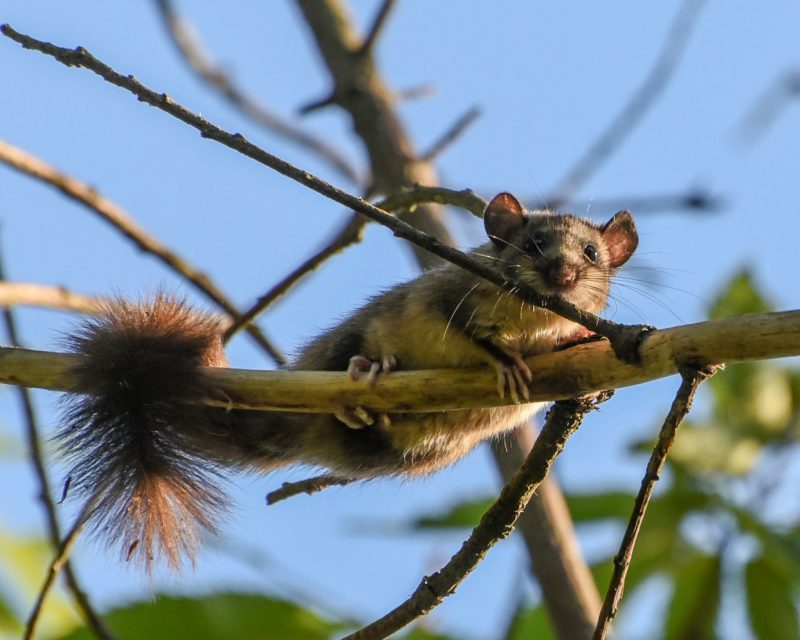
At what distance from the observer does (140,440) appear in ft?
13.5

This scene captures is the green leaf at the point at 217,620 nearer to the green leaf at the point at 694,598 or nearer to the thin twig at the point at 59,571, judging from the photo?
the thin twig at the point at 59,571

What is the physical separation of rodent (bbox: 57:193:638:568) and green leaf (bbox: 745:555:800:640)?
127 centimetres

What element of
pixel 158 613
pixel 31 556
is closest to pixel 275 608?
pixel 158 613

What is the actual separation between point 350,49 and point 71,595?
3149 millimetres

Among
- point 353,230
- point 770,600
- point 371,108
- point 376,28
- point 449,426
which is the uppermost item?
point 376,28

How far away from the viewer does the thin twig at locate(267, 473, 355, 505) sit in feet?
14.7

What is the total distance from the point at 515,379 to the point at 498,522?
53cm

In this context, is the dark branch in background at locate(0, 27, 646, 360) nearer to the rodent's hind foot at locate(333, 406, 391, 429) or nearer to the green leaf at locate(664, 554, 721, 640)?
the rodent's hind foot at locate(333, 406, 391, 429)

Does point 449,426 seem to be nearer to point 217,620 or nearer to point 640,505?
point 217,620

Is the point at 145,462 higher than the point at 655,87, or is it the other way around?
the point at 655,87

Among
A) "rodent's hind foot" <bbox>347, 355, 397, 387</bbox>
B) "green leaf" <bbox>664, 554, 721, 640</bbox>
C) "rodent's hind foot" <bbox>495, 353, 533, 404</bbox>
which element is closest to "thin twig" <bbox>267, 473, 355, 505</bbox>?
"rodent's hind foot" <bbox>347, 355, 397, 387</bbox>

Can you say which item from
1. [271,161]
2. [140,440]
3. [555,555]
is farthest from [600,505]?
[271,161]

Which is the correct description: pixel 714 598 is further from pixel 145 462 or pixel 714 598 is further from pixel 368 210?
pixel 368 210

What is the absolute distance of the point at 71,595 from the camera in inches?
167
